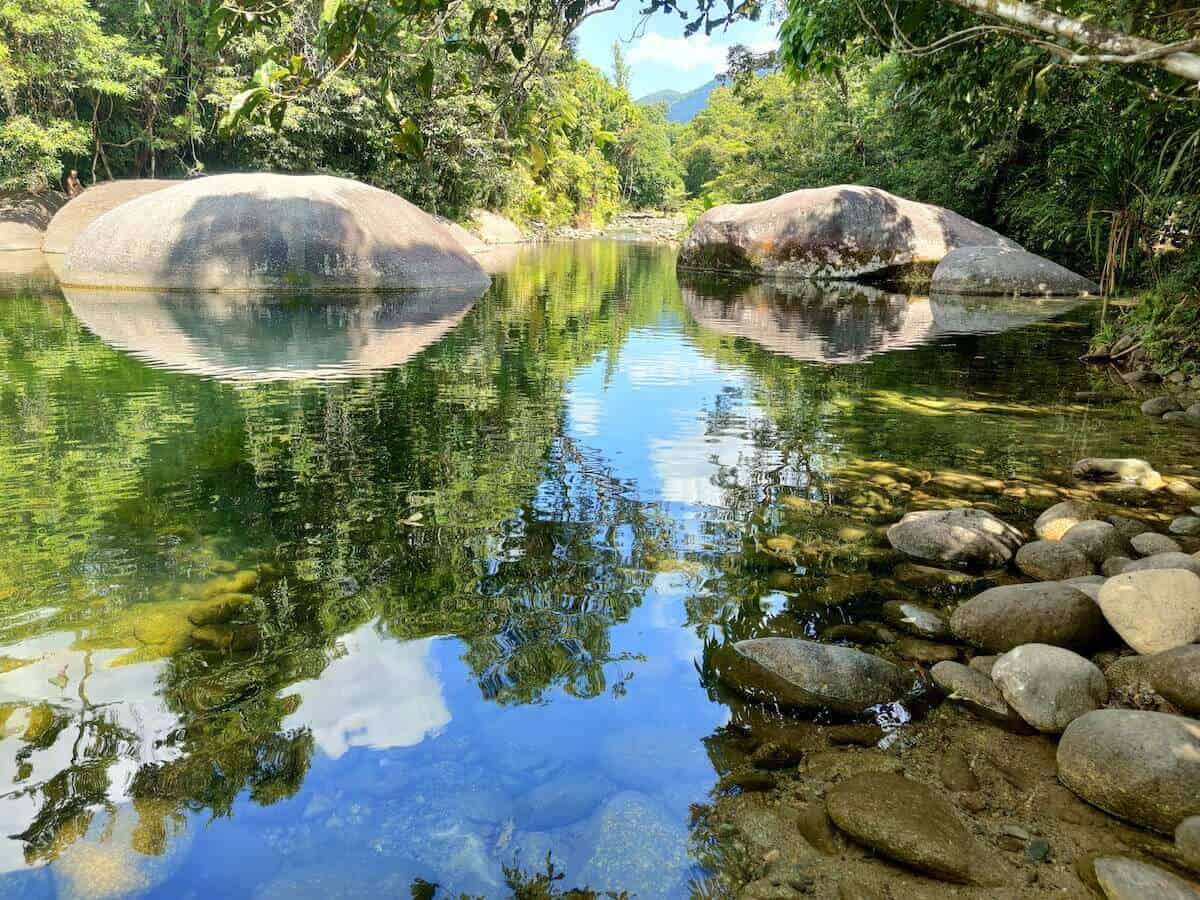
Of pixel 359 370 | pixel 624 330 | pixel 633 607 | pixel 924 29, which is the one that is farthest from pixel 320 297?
pixel 633 607

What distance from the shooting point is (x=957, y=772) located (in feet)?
8.21

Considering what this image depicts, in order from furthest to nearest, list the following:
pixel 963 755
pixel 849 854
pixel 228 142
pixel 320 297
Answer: pixel 228 142 → pixel 320 297 → pixel 963 755 → pixel 849 854

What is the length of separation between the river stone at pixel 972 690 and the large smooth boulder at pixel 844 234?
60.0ft

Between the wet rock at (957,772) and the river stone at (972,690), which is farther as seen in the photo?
the river stone at (972,690)

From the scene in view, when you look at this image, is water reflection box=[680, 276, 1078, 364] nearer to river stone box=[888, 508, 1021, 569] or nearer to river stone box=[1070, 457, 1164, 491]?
river stone box=[1070, 457, 1164, 491]

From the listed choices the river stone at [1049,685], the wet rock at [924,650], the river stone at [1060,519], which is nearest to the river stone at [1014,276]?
the river stone at [1060,519]

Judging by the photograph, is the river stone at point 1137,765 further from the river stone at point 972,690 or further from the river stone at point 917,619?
the river stone at point 917,619

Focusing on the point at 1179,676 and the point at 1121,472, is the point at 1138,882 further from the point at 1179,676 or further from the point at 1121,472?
the point at 1121,472

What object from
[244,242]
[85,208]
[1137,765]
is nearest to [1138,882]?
[1137,765]

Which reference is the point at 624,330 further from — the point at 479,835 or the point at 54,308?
the point at 479,835

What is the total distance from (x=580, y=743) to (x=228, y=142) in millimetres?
31165

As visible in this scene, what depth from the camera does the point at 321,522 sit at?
14.1 ft

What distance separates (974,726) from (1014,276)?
55.8ft

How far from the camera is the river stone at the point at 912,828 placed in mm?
2088
